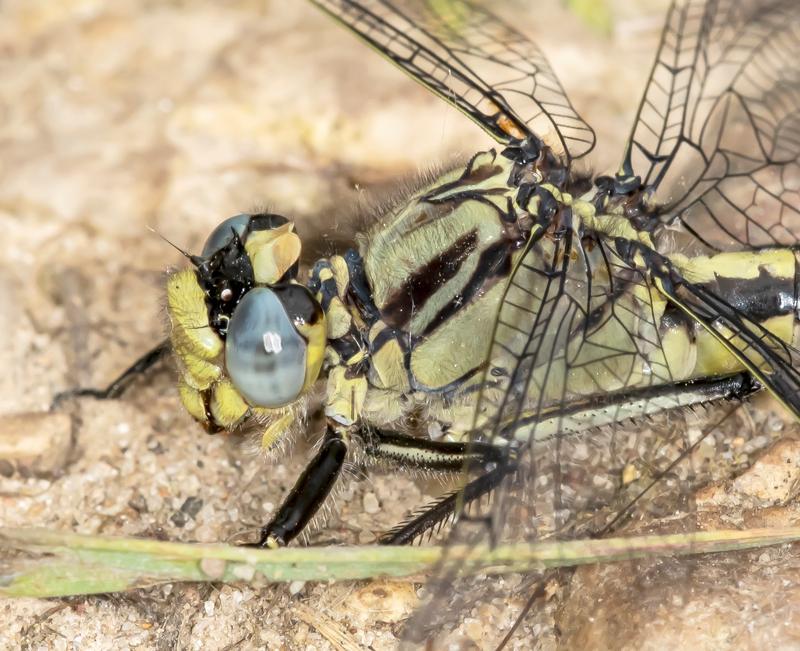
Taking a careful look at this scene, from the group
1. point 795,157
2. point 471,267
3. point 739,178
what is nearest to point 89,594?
point 471,267

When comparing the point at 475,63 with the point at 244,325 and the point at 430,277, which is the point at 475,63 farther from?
the point at 244,325

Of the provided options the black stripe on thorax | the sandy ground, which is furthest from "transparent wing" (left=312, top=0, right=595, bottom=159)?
the black stripe on thorax

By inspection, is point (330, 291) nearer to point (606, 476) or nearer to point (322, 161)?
point (606, 476)

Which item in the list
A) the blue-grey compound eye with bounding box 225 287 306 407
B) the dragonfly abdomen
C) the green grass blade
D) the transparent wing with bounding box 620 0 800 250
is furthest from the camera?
the transparent wing with bounding box 620 0 800 250

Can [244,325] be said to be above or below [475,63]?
below

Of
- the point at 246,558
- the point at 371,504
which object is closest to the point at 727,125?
the point at 371,504

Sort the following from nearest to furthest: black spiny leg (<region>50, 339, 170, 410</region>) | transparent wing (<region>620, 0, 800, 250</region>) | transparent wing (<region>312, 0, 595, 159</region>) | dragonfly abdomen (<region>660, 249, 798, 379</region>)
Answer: dragonfly abdomen (<region>660, 249, 798, 379</region>) < transparent wing (<region>312, 0, 595, 159</region>) < black spiny leg (<region>50, 339, 170, 410</region>) < transparent wing (<region>620, 0, 800, 250</region>)

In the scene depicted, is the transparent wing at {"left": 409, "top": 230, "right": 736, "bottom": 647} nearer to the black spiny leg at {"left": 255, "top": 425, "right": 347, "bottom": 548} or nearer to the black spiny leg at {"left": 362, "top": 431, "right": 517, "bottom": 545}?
the black spiny leg at {"left": 362, "top": 431, "right": 517, "bottom": 545}

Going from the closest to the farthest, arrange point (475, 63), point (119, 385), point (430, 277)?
point (430, 277) < point (119, 385) < point (475, 63)

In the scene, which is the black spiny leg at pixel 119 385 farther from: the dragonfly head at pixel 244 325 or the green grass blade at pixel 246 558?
the green grass blade at pixel 246 558
